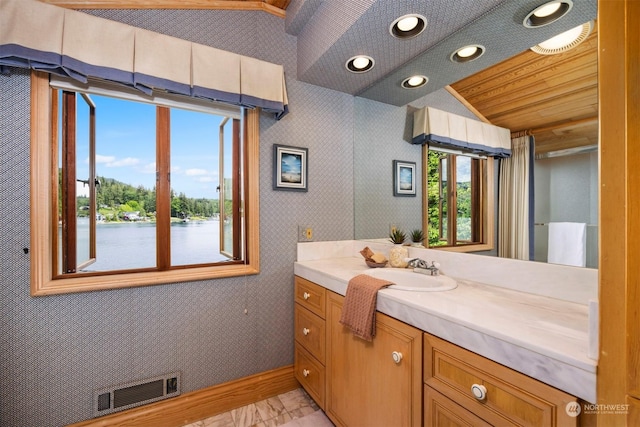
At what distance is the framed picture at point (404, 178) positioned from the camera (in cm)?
190

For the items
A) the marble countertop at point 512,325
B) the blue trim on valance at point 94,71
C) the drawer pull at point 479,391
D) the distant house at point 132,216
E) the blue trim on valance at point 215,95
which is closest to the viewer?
the marble countertop at point 512,325

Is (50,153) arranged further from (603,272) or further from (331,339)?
(603,272)

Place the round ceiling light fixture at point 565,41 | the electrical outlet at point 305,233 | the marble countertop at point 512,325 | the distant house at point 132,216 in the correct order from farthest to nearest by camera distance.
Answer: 1. the electrical outlet at point 305,233
2. the distant house at point 132,216
3. the round ceiling light fixture at point 565,41
4. the marble countertop at point 512,325

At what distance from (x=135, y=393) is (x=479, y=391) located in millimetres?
1823

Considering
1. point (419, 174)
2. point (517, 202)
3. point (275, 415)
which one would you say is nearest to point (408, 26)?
point (419, 174)

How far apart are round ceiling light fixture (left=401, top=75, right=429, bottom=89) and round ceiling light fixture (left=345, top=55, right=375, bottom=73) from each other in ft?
0.83

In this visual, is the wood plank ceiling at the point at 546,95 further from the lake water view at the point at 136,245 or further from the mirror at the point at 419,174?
the lake water view at the point at 136,245

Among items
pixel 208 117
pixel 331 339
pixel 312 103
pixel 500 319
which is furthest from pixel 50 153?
pixel 500 319

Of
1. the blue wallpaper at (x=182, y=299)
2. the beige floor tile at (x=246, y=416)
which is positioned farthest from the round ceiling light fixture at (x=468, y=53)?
the beige floor tile at (x=246, y=416)

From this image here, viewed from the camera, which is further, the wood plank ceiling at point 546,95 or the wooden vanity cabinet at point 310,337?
the wooden vanity cabinet at point 310,337

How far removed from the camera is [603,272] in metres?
0.64

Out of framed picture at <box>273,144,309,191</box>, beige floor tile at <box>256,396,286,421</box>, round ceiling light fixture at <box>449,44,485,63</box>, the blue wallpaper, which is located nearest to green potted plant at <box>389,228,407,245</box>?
the blue wallpaper

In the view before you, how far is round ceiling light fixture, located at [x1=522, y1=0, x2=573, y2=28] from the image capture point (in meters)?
1.13

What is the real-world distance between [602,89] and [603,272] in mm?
426
